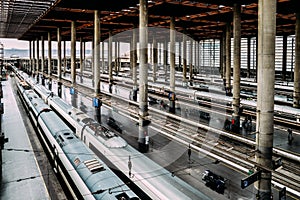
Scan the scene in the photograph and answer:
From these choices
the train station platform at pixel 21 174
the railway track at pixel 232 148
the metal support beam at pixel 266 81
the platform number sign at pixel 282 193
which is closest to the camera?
the platform number sign at pixel 282 193

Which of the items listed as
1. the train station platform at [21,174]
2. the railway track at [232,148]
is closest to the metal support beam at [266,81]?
the railway track at [232,148]

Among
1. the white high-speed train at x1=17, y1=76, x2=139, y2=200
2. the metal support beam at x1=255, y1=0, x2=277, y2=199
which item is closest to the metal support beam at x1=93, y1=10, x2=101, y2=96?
the white high-speed train at x1=17, y1=76, x2=139, y2=200

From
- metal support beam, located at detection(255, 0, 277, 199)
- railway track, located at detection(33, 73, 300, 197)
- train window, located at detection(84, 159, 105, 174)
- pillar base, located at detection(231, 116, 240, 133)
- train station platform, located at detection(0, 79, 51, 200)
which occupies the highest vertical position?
metal support beam, located at detection(255, 0, 277, 199)

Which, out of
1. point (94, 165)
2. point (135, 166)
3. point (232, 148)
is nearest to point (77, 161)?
point (94, 165)

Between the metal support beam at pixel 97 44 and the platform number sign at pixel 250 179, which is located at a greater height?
the metal support beam at pixel 97 44

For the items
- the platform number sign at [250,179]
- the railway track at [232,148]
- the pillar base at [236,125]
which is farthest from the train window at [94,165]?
the pillar base at [236,125]

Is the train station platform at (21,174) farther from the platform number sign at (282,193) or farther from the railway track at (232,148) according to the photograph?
the platform number sign at (282,193)

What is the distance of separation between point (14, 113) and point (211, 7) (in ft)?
96.3

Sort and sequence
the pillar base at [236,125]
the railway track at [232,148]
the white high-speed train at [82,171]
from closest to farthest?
1. the white high-speed train at [82,171]
2. the railway track at [232,148]
3. the pillar base at [236,125]

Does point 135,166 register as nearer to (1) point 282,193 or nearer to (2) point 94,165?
(2) point 94,165

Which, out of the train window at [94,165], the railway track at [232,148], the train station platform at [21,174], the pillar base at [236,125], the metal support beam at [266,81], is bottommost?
the train station platform at [21,174]

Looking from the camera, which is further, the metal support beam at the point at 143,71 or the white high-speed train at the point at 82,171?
the metal support beam at the point at 143,71

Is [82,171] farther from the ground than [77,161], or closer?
closer

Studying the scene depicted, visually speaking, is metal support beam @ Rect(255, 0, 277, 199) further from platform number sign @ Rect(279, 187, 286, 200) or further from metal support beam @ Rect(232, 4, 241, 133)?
metal support beam @ Rect(232, 4, 241, 133)
